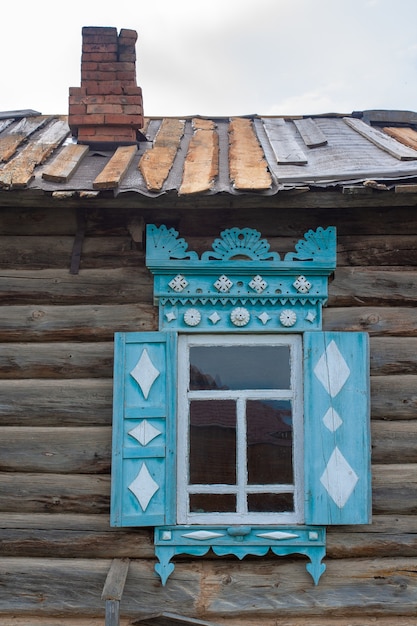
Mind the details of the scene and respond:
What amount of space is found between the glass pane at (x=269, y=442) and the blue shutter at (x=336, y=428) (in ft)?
0.55

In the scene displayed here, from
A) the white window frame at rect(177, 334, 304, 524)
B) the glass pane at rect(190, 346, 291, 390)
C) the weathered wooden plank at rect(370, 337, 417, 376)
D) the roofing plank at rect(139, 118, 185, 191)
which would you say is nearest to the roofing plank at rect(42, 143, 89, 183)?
the roofing plank at rect(139, 118, 185, 191)

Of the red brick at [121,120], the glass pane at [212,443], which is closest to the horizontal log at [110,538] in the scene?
the glass pane at [212,443]

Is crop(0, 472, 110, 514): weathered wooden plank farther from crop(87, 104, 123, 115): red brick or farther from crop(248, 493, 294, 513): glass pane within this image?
crop(87, 104, 123, 115): red brick

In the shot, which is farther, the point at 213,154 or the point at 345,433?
the point at 213,154

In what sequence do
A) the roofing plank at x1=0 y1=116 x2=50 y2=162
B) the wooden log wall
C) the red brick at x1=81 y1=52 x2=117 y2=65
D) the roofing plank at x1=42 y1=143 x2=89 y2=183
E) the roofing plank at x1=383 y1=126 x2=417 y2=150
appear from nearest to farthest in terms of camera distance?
the roofing plank at x1=42 y1=143 x2=89 y2=183
the wooden log wall
the roofing plank at x1=0 y1=116 x2=50 y2=162
the roofing plank at x1=383 y1=126 x2=417 y2=150
the red brick at x1=81 y1=52 x2=117 y2=65

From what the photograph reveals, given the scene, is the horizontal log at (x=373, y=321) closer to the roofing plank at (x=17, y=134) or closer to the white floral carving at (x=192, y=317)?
the white floral carving at (x=192, y=317)

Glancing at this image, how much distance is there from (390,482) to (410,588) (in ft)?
2.21

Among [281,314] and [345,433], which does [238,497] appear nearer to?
[345,433]

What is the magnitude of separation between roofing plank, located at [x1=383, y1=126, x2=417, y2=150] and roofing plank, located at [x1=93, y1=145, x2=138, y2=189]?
2.15 m

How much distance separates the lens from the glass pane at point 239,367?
4305mm

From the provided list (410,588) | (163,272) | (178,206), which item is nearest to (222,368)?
(163,272)

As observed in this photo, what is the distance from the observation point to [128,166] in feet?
14.7

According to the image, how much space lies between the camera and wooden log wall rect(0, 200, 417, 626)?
4.15 m

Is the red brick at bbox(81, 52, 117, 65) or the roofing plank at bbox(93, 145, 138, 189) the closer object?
the roofing plank at bbox(93, 145, 138, 189)
